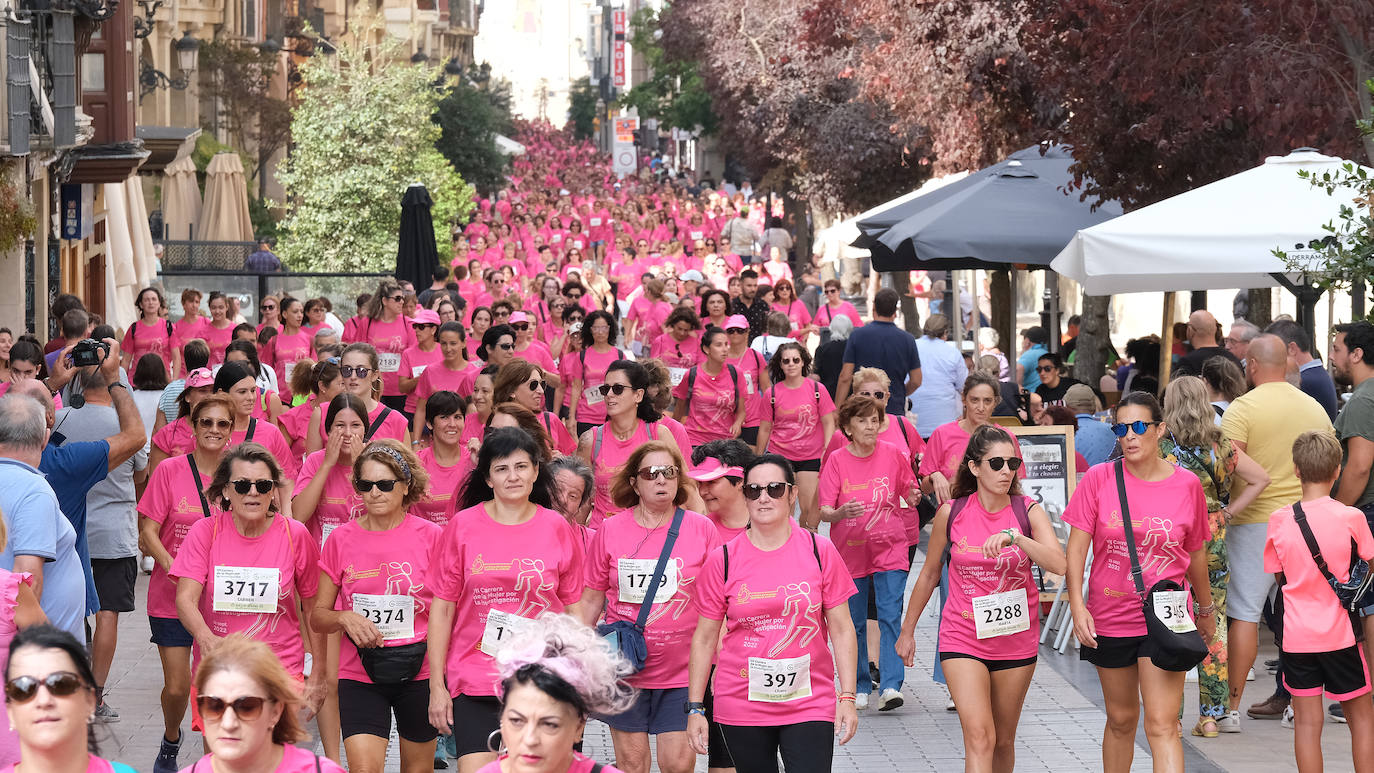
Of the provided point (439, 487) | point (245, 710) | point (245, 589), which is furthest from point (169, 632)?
point (245, 710)

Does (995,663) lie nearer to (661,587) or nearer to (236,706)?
(661,587)

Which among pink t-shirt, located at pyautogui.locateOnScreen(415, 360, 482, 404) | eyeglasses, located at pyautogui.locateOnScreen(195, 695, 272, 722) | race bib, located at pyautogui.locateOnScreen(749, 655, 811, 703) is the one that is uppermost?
pink t-shirt, located at pyautogui.locateOnScreen(415, 360, 482, 404)

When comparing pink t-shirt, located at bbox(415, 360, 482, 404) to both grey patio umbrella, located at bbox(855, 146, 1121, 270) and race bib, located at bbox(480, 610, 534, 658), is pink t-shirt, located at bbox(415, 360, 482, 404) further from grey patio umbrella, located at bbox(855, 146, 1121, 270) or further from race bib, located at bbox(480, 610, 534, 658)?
race bib, located at bbox(480, 610, 534, 658)

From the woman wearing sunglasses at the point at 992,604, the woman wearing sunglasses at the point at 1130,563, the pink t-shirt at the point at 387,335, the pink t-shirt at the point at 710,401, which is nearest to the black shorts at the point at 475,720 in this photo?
the woman wearing sunglasses at the point at 992,604

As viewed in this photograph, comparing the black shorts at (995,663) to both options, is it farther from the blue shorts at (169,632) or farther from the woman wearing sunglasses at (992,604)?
the blue shorts at (169,632)

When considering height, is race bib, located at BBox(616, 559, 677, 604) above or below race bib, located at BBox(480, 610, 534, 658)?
above

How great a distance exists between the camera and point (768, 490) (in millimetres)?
6219

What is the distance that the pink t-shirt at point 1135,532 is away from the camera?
6.96m

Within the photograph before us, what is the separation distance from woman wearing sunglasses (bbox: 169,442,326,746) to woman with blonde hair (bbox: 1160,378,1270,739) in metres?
3.81

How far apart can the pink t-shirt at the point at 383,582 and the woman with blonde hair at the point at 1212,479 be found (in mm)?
3454

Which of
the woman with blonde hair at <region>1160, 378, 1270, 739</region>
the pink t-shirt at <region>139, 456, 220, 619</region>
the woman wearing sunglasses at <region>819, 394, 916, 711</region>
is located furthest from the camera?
the woman wearing sunglasses at <region>819, 394, 916, 711</region>

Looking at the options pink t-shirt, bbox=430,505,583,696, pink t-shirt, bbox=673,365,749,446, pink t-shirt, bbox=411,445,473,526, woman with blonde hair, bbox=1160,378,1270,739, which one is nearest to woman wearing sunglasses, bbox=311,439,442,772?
pink t-shirt, bbox=430,505,583,696

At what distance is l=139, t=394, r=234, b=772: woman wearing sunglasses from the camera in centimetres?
763

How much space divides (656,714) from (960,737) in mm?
2773
